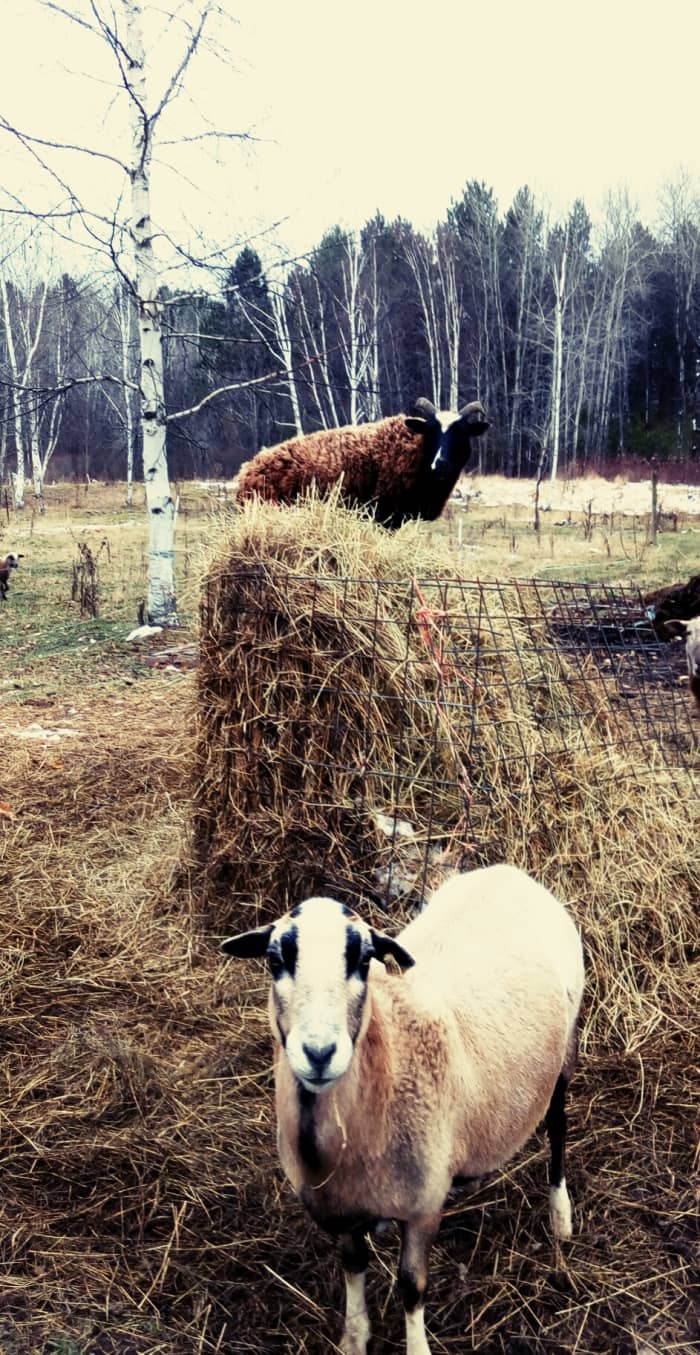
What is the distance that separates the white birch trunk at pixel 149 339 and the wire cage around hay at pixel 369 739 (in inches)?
324

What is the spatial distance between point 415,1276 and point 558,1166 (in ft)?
2.67

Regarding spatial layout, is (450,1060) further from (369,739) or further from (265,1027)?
(369,739)

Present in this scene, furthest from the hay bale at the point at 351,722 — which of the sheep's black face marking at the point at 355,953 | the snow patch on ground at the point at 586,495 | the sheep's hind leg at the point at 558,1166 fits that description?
the snow patch on ground at the point at 586,495

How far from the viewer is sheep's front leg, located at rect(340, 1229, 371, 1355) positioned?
8.60 ft

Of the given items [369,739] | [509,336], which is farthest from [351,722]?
[509,336]

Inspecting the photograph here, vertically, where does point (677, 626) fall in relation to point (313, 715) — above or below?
above

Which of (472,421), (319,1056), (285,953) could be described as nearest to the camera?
(319,1056)

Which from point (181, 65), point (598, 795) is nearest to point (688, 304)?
point (181, 65)

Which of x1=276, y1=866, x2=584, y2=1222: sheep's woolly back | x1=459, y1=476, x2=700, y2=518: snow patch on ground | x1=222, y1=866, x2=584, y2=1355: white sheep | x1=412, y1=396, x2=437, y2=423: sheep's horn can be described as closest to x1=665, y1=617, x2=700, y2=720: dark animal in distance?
x1=412, y1=396, x2=437, y2=423: sheep's horn

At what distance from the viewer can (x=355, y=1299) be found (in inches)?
105

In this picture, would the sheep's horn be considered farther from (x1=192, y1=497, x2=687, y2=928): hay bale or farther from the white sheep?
the white sheep

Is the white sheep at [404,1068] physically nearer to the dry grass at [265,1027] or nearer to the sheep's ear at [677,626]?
the dry grass at [265,1027]

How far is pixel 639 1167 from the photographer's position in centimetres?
340

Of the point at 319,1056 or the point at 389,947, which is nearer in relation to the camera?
the point at 319,1056
